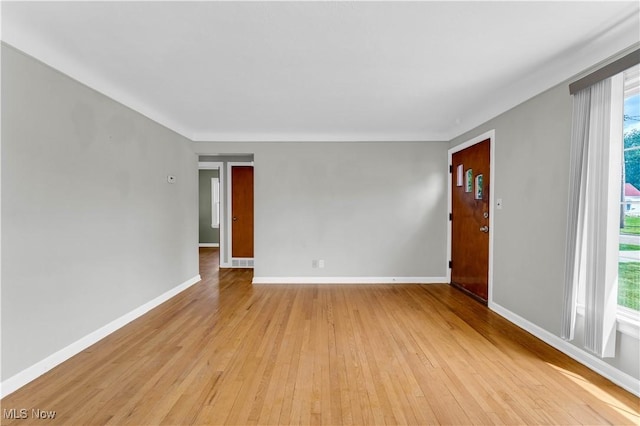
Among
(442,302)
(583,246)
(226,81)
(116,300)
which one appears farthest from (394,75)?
(116,300)

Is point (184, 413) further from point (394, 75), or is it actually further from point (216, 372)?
point (394, 75)

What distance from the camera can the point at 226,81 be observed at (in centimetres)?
264

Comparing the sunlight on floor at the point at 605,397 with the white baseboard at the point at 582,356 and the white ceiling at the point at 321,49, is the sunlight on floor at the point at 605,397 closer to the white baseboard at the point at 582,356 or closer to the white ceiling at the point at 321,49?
the white baseboard at the point at 582,356

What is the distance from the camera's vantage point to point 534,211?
268 centimetres

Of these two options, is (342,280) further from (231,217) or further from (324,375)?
(231,217)

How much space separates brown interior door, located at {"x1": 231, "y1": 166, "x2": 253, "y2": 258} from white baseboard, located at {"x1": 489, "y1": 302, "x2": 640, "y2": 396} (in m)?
4.67

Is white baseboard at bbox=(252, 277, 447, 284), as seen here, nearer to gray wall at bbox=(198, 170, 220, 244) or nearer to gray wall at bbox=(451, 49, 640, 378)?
gray wall at bbox=(451, 49, 640, 378)

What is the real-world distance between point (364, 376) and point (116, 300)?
2621 mm

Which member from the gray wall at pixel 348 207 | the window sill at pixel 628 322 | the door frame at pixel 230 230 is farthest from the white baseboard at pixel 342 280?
the window sill at pixel 628 322

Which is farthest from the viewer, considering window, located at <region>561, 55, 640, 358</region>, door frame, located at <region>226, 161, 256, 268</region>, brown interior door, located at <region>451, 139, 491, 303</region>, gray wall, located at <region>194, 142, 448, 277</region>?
door frame, located at <region>226, 161, 256, 268</region>

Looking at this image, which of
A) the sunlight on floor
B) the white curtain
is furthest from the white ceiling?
the sunlight on floor

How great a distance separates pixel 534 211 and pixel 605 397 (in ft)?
5.08

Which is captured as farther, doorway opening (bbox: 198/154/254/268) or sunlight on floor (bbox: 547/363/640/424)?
doorway opening (bbox: 198/154/254/268)

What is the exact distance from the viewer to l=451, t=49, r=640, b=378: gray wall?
2367 millimetres
